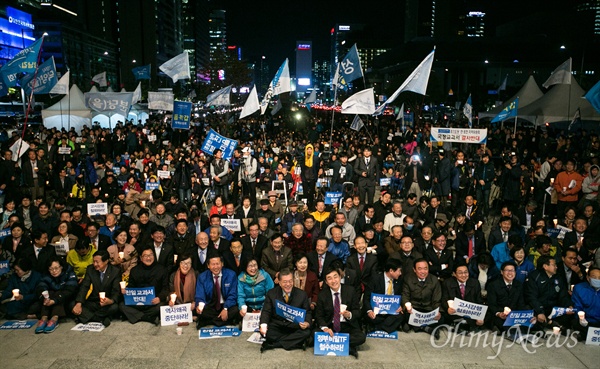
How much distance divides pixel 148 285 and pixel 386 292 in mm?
3818

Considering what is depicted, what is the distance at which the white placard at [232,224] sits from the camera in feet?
31.3

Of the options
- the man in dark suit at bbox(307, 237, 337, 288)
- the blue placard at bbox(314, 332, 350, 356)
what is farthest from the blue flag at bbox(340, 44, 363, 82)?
the blue placard at bbox(314, 332, 350, 356)

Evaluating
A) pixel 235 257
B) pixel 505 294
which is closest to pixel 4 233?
pixel 235 257

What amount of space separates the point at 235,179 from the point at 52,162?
21.0 ft

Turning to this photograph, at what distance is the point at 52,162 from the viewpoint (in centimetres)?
1576

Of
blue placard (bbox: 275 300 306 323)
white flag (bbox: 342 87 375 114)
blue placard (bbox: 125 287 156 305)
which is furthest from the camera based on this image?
white flag (bbox: 342 87 375 114)

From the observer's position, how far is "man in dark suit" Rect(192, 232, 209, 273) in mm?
8109

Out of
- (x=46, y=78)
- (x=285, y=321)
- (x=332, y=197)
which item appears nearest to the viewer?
(x=285, y=321)

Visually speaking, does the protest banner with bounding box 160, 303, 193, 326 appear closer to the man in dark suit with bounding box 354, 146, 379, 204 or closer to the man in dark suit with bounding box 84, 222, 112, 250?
the man in dark suit with bounding box 84, 222, 112, 250

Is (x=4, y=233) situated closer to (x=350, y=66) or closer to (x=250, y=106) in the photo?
(x=250, y=106)

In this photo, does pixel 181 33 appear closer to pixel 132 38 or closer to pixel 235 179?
pixel 132 38

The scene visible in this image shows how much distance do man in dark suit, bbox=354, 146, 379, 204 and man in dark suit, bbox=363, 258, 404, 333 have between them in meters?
5.75

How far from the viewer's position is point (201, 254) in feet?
27.1

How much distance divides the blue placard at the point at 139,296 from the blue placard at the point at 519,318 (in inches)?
210
